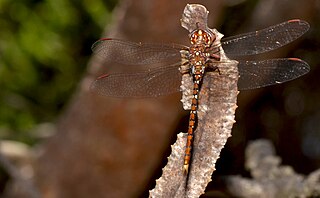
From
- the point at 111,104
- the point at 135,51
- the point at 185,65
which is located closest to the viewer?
the point at 185,65

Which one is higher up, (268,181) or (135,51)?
(135,51)

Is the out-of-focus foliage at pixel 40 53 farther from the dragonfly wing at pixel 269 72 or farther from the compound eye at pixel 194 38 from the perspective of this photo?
the compound eye at pixel 194 38

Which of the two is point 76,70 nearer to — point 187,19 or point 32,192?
point 32,192

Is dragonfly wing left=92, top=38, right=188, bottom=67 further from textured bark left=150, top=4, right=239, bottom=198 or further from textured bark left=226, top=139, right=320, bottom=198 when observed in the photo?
textured bark left=150, top=4, right=239, bottom=198

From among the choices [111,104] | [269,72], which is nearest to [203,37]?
[269,72]

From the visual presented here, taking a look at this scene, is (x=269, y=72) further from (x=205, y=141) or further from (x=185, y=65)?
(x=205, y=141)

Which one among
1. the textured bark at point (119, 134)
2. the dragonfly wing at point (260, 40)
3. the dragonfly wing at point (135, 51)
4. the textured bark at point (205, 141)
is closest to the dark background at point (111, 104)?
the textured bark at point (119, 134)
